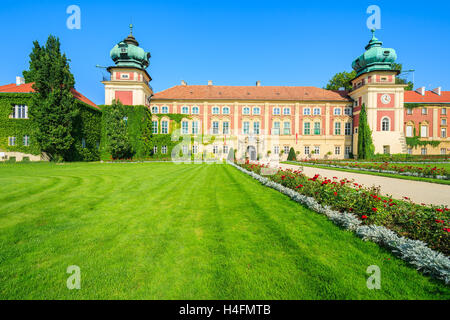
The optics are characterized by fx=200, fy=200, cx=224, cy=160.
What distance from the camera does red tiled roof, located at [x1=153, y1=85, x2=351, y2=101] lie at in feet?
109

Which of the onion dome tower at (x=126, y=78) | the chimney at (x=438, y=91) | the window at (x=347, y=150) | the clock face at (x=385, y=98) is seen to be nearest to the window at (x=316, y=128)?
the window at (x=347, y=150)

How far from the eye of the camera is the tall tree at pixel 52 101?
19.3 metres

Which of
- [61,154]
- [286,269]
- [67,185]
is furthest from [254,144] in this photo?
[286,269]

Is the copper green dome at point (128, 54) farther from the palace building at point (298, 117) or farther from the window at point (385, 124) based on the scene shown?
the window at point (385, 124)

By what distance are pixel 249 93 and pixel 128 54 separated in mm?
19374

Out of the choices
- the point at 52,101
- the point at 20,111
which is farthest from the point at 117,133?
the point at 20,111

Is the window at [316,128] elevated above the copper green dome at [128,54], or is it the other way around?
the copper green dome at [128,54]

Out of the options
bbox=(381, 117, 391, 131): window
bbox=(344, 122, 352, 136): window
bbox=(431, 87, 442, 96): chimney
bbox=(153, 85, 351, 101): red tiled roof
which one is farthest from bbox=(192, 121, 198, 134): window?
bbox=(431, 87, 442, 96): chimney

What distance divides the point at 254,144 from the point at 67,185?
1114 inches

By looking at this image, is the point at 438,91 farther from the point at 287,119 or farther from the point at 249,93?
the point at 249,93

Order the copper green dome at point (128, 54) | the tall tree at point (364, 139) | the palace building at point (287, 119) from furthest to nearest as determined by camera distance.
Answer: the palace building at point (287, 119) → the copper green dome at point (128, 54) → the tall tree at point (364, 139)

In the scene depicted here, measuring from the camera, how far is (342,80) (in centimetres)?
3962

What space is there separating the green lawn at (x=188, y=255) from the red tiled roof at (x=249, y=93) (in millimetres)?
30339
